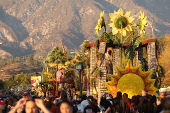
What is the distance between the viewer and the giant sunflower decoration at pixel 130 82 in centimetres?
1425

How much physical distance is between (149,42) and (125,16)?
229 centimetres

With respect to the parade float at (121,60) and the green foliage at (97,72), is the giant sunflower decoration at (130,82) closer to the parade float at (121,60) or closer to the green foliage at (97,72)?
the parade float at (121,60)

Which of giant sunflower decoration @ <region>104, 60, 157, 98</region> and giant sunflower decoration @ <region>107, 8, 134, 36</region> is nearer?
giant sunflower decoration @ <region>104, 60, 157, 98</region>

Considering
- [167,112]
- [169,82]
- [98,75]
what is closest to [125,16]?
[98,75]

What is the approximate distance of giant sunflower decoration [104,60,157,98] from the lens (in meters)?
14.2

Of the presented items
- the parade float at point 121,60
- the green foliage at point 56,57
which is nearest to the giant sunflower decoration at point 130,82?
the parade float at point 121,60

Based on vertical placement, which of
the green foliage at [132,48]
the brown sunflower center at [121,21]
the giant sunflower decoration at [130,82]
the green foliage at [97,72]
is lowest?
the giant sunflower decoration at [130,82]

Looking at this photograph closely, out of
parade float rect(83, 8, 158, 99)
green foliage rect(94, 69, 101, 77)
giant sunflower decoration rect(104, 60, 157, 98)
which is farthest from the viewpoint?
green foliage rect(94, 69, 101, 77)

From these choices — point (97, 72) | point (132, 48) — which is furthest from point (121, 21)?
point (97, 72)

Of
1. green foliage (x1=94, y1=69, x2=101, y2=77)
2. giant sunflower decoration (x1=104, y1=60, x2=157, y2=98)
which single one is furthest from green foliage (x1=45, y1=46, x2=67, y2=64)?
giant sunflower decoration (x1=104, y1=60, x2=157, y2=98)

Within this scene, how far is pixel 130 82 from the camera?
14.4m

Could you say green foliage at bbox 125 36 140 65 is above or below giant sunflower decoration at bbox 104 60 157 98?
above

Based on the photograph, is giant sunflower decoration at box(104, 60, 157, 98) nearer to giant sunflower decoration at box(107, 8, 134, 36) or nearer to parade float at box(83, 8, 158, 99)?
parade float at box(83, 8, 158, 99)

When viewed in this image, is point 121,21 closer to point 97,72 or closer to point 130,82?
point 97,72
